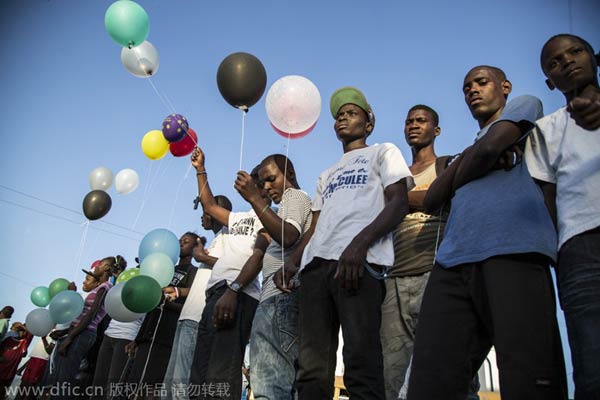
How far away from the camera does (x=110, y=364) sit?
521 cm

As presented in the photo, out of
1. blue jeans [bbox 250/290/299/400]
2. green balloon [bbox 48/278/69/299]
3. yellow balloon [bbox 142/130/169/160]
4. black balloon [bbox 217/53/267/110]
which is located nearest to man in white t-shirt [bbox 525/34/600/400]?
blue jeans [bbox 250/290/299/400]

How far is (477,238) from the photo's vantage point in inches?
73.9

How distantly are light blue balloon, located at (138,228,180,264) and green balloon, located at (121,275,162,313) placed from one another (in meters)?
0.86

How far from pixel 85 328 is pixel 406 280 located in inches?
174

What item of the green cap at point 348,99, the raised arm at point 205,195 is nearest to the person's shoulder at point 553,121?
the green cap at point 348,99

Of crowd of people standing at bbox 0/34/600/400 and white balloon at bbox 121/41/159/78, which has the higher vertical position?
white balloon at bbox 121/41/159/78

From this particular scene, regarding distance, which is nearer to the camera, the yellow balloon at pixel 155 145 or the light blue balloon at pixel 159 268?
the light blue balloon at pixel 159 268

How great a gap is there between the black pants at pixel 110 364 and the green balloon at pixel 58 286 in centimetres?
312

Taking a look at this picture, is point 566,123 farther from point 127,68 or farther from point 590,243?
point 127,68

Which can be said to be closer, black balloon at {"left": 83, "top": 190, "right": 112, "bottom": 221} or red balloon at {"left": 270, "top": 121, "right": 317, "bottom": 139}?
red balloon at {"left": 270, "top": 121, "right": 317, "bottom": 139}

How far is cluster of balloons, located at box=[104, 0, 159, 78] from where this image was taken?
495cm

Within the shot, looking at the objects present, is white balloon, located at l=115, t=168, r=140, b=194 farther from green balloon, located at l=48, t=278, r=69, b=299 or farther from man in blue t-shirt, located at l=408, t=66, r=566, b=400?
man in blue t-shirt, located at l=408, t=66, r=566, b=400

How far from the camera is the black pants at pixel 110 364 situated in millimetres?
4859

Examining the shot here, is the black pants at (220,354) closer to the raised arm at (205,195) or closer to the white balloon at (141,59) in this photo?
the raised arm at (205,195)
